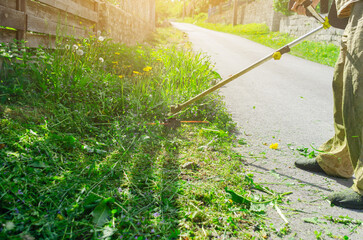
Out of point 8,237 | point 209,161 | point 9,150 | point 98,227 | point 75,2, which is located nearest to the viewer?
point 8,237

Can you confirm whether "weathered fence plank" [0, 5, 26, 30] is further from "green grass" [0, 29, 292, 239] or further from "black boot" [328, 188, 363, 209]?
"black boot" [328, 188, 363, 209]

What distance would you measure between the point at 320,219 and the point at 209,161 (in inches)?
34.8

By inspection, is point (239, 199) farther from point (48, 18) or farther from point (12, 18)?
point (48, 18)

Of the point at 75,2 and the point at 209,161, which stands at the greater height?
the point at 75,2

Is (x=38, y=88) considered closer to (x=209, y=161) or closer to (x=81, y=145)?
(x=81, y=145)

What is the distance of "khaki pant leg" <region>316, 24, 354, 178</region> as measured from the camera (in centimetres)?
219

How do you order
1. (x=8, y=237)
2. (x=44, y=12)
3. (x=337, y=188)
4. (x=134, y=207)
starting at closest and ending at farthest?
(x=8, y=237), (x=134, y=207), (x=337, y=188), (x=44, y=12)

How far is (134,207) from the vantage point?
65.6 inches

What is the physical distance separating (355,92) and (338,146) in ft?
1.79

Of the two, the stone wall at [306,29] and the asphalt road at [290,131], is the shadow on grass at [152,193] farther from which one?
the stone wall at [306,29]

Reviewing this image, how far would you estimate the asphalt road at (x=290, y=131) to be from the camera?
5.88 feet

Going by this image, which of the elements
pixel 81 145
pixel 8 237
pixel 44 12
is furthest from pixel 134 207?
pixel 44 12

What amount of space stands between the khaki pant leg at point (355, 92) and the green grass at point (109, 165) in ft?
2.03

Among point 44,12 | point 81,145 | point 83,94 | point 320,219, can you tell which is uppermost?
point 44,12
